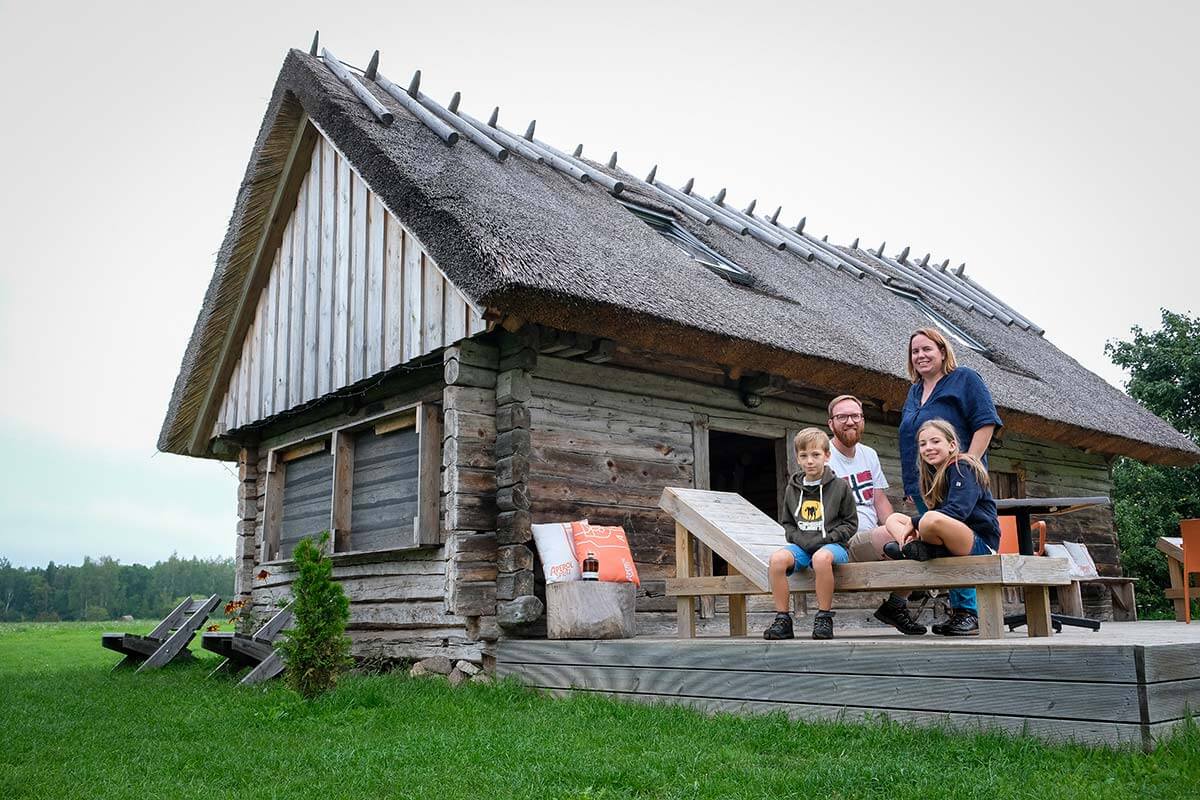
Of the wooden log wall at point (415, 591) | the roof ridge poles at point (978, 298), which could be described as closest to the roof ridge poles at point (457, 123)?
the wooden log wall at point (415, 591)

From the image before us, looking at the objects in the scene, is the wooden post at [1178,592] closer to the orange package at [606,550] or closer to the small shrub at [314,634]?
the orange package at [606,550]

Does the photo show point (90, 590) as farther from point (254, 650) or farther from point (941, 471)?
point (941, 471)

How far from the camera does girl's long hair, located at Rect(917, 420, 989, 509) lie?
175 inches

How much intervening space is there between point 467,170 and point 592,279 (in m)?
1.98

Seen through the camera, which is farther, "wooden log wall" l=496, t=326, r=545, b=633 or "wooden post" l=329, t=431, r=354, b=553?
"wooden post" l=329, t=431, r=354, b=553

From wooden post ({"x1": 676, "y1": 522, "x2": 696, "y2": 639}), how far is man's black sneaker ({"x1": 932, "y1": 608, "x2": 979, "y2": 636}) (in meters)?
1.51

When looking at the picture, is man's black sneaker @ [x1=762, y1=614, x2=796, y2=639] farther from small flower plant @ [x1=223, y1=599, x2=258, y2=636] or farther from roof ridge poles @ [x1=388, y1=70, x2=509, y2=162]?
small flower plant @ [x1=223, y1=599, x2=258, y2=636]

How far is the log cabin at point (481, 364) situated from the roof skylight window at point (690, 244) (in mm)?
45

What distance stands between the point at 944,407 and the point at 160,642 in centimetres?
867

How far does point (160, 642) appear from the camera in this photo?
10.3 meters

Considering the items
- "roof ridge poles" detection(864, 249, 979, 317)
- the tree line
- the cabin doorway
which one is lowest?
the tree line

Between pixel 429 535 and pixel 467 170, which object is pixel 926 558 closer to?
pixel 429 535

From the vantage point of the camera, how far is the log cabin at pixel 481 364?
695cm

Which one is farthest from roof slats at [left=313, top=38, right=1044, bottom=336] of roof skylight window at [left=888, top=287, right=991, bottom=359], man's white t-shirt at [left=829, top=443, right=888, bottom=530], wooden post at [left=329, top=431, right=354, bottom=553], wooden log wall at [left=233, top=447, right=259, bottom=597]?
man's white t-shirt at [left=829, top=443, right=888, bottom=530]
